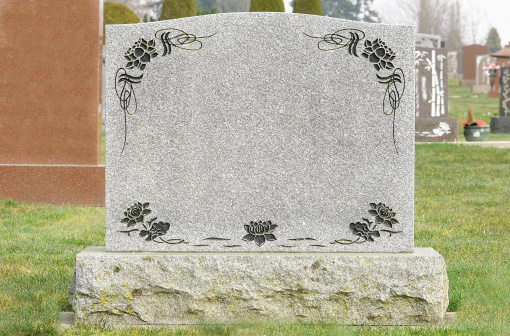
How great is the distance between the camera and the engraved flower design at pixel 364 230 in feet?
12.0

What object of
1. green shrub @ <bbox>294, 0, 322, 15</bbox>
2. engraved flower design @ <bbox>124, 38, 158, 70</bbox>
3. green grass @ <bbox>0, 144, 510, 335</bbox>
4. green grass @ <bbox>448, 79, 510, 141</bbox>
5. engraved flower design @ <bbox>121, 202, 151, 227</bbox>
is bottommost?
green grass @ <bbox>0, 144, 510, 335</bbox>

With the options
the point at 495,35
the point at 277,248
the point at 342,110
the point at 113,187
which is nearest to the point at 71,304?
the point at 113,187

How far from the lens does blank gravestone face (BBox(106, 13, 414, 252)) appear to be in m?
3.66

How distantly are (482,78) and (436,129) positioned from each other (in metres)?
21.0

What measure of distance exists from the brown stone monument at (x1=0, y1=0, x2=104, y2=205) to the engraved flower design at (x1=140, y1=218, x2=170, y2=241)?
3.91 meters

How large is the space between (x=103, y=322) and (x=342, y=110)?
1816 millimetres

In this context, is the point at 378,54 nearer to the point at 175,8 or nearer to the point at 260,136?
the point at 260,136

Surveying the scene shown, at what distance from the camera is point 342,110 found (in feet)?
12.0

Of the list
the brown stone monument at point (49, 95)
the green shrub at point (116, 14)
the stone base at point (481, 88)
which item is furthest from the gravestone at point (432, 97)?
the stone base at point (481, 88)

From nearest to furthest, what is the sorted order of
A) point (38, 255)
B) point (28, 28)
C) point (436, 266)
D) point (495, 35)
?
point (436, 266), point (38, 255), point (28, 28), point (495, 35)

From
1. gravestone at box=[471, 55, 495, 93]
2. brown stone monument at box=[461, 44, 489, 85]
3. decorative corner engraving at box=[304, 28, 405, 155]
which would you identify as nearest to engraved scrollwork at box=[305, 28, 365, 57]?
decorative corner engraving at box=[304, 28, 405, 155]

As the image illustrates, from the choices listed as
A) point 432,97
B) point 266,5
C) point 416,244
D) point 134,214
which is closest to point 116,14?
point 266,5

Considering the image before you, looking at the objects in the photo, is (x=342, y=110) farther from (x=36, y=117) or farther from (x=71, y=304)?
(x=36, y=117)

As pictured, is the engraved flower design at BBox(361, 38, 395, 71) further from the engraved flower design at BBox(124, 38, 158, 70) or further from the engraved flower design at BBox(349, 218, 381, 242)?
the engraved flower design at BBox(124, 38, 158, 70)
